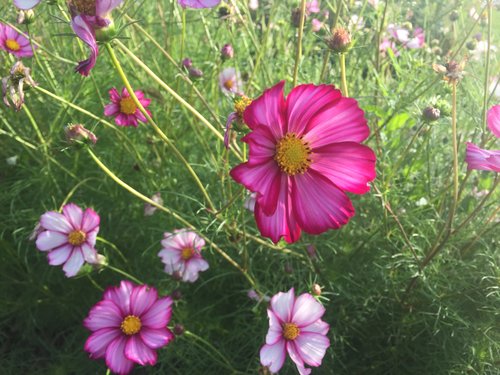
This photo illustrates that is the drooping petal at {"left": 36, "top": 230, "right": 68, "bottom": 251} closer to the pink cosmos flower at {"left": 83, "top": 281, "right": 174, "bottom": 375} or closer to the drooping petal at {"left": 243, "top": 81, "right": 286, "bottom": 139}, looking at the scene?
the pink cosmos flower at {"left": 83, "top": 281, "right": 174, "bottom": 375}

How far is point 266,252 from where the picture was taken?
108 centimetres

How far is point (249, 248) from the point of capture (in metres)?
1.09

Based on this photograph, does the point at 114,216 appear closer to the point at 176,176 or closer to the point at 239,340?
the point at 176,176

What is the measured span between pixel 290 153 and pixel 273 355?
1.12 ft

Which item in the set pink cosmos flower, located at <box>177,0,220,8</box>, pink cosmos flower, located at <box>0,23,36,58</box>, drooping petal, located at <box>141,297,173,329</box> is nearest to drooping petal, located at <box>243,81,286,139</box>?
pink cosmos flower, located at <box>177,0,220,8</box>

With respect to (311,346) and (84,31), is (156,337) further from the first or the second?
(84,31)

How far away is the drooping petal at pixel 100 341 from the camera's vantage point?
79cm

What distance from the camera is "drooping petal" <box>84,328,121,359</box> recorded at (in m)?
0.79

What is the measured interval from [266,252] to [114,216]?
39 centimetres

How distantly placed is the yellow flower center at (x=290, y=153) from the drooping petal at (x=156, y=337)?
38cm

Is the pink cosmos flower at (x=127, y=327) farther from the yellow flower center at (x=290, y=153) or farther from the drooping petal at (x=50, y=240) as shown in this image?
the yellow flower center at (x=290, y=153)

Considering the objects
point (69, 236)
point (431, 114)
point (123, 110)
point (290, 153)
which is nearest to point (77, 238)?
point (69, 236)

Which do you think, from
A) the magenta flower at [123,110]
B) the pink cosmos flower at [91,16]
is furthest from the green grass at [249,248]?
the pink cosmos flower at [91,16]

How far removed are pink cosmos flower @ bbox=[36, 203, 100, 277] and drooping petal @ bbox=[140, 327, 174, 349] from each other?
0.16 meters
